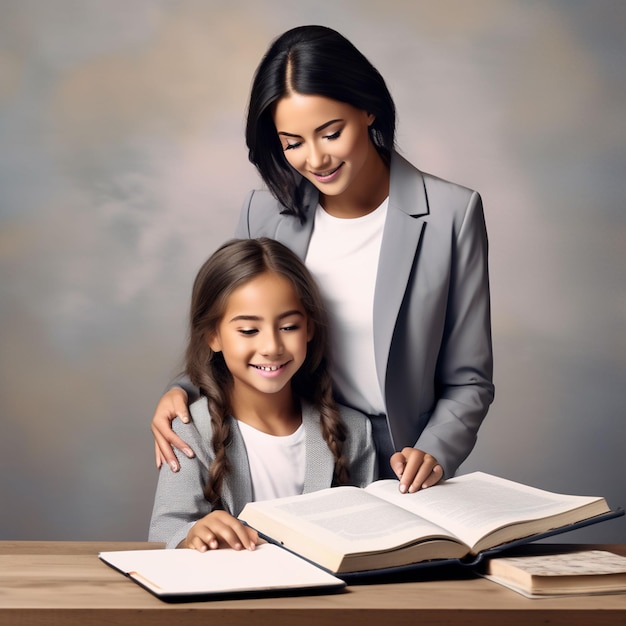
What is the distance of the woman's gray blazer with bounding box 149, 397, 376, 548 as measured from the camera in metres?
1.87

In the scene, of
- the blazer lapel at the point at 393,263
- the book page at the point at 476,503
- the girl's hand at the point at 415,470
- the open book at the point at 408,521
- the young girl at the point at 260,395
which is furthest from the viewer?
the blazer lapel at the point at 393,263

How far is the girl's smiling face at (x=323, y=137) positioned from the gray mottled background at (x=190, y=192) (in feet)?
5.95

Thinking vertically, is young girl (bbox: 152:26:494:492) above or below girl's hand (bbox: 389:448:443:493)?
above

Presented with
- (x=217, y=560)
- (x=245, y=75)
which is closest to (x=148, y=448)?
(x=245, y=75)

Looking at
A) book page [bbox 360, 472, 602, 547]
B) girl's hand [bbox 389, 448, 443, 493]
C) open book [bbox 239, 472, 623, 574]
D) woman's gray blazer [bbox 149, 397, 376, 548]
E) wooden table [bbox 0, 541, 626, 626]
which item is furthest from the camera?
woman's gray blazer [bbox 149, 397, 376, 548]

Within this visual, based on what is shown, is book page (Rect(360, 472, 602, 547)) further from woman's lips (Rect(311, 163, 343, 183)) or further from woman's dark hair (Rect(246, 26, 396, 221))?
woman's dark hair (Rect(246, 26, 396, 221))

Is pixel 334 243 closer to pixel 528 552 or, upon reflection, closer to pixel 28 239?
pixel 528 552

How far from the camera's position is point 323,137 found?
2.03 m

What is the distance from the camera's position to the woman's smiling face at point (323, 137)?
6.60 feet

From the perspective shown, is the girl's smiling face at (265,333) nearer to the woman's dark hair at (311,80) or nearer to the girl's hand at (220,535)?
the woman's dark hair at (311,80)

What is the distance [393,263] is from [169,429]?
0.57 meters

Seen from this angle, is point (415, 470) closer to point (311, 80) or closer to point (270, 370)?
point (270, 370)

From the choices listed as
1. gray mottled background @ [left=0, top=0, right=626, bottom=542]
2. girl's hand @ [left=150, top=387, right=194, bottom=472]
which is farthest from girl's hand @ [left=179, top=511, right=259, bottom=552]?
gray mottled background @ [left=0, top=0, right=626, bottom=542]

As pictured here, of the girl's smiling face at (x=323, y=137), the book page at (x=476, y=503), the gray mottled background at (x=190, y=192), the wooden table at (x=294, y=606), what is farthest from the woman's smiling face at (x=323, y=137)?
the gray mottled background at (x=190, y=192)
